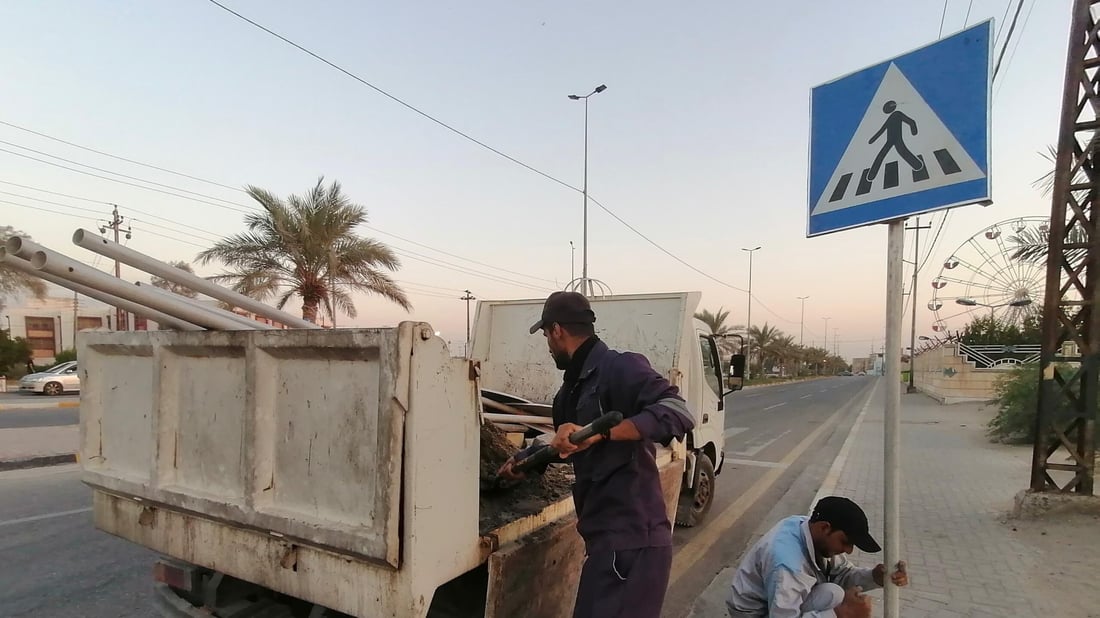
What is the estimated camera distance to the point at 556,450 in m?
2.15

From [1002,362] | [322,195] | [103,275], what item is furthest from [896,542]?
[1002,362]

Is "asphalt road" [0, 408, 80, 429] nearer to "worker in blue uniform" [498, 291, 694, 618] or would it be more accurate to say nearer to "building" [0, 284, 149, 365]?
"worker in blue uniform" [498, 291, 694, 618]

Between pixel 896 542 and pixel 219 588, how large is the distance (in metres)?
3.08

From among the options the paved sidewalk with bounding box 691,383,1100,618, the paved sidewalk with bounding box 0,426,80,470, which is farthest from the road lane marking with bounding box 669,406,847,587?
the paved sidewalk with bounding box 0,426,80,470

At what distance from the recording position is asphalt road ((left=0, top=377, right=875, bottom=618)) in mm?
3977

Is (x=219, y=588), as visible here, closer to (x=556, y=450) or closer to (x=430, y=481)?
(x=430, y=481)

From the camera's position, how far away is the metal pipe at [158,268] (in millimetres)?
2186

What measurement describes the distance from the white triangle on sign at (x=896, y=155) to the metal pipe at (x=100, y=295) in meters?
2.90

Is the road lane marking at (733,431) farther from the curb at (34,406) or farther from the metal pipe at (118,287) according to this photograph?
the curb at (34,406)

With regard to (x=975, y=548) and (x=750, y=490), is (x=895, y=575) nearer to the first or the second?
(x=975, y=548)

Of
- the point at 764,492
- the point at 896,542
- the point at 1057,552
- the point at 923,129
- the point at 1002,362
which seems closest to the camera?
the point at 923,129

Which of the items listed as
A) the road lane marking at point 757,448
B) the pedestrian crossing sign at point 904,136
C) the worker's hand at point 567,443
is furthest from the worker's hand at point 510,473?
the road lane marking at point 757,448

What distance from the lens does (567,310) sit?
7.87ft

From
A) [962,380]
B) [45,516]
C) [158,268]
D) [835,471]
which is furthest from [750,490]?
[962,380]
